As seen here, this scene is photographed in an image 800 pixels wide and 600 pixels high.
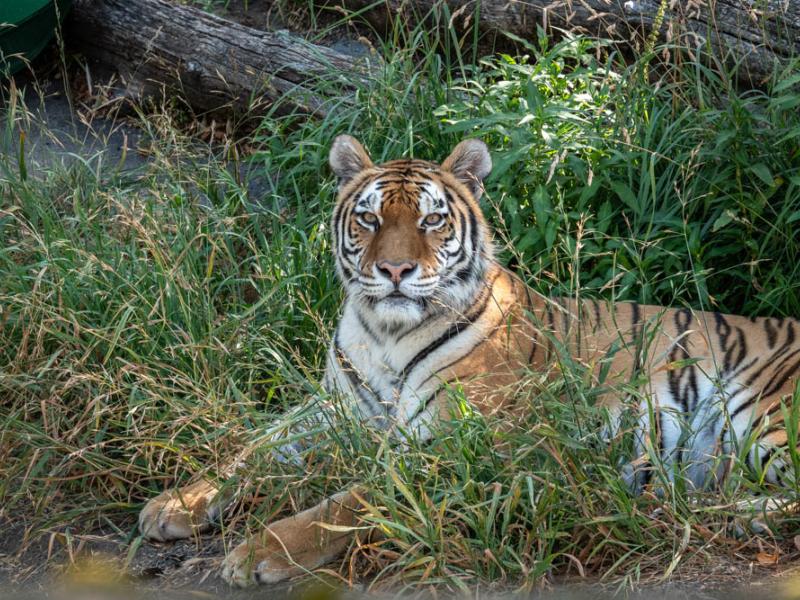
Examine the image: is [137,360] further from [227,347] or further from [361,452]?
[361,452]

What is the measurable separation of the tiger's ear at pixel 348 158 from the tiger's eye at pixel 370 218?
286 millimetres

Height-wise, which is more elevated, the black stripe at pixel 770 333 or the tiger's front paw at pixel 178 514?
the black stripe at pixel 770 333

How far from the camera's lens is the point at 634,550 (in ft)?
10.7

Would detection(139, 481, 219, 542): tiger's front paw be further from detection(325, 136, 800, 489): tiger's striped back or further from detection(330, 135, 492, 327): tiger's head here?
detection(330, 135, 492, 327): tiger's head

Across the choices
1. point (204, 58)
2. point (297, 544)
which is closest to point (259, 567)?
point (297, 544)

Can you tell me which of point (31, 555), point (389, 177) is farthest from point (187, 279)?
point (31, 555)

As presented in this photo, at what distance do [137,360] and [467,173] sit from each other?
1382 mm

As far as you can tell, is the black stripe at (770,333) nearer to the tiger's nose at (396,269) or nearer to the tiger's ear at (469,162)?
the tiger's ear at (469,162)

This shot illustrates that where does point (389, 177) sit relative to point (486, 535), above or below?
above

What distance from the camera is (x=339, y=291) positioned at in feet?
15.5

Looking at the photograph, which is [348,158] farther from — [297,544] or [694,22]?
[694,22]

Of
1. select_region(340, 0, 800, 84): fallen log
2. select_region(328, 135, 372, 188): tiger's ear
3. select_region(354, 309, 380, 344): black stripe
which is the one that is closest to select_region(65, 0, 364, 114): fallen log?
select_region(340, 0, 800, 84): fallen log

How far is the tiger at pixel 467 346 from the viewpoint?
362cm

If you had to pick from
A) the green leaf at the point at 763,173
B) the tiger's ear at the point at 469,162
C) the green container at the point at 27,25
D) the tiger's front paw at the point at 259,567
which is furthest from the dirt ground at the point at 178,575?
the green container at the point at 27,25
